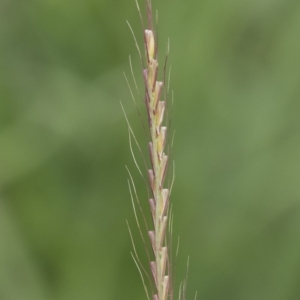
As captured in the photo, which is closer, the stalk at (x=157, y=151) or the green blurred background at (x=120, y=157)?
the stalk at (x=157, y=151)

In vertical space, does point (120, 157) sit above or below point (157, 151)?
below

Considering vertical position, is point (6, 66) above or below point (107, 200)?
above

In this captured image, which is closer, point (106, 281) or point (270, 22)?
point (106, 281)

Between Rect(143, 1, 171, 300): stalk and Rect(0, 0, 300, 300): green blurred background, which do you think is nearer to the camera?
Rect(143, 1, 171, 300): stalk

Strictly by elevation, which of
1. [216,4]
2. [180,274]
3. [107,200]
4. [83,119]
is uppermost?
[216,4]

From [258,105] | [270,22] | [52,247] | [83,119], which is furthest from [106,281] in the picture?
[270,22]

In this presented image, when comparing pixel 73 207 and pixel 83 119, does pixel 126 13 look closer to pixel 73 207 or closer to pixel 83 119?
pixel 83 119

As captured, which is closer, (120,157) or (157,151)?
(157,151)

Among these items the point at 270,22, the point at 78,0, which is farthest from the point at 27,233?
the point at 270,22
